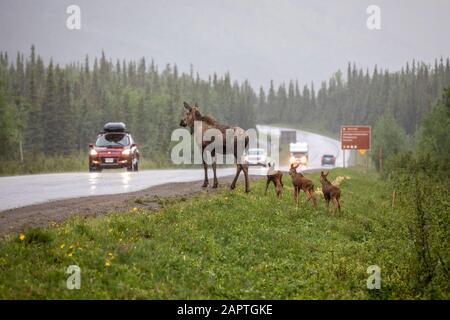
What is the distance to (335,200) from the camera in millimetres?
16312

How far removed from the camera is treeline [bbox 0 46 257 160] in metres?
83.7

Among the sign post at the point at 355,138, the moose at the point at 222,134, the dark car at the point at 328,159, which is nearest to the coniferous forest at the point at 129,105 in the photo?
the sign post at the point at 355,138

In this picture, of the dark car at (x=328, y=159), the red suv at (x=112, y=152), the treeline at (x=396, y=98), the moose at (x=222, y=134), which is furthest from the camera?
the treeline at (x=396, y=98)

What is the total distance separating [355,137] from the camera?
4772cm

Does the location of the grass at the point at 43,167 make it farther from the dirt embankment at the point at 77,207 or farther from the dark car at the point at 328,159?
the dark car at the point at 328,159

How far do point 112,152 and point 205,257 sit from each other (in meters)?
18.9

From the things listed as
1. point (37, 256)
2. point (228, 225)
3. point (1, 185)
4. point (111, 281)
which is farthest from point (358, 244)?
point (1, 185)

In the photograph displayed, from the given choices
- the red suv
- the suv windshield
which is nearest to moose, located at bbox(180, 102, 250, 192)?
the red suv

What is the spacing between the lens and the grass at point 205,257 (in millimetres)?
7629

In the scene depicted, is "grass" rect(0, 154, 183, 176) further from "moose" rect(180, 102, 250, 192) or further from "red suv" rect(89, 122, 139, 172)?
"moose" rect(180, 102, 250, 192)

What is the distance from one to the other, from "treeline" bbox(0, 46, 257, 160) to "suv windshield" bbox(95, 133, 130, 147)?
132ft

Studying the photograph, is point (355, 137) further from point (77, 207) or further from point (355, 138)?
point (77, 207)

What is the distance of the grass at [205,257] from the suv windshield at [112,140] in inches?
581
